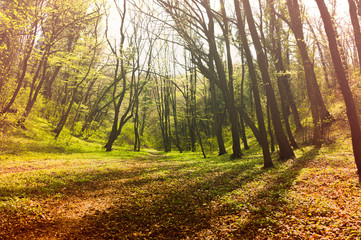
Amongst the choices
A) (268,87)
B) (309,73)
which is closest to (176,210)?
(268,87)

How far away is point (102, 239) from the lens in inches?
166

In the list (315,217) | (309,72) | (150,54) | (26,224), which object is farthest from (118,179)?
(150,54)

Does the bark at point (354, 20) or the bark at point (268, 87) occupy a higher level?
the bark at point (354, 20)

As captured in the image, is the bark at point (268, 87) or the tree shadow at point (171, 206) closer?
the tree shadow at point (171, 206)

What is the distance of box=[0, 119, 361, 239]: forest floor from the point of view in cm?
425

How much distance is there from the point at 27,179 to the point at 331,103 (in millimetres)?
19882

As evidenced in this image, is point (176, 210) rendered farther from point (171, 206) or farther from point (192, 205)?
point (192, 205)

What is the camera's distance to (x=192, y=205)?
599cm

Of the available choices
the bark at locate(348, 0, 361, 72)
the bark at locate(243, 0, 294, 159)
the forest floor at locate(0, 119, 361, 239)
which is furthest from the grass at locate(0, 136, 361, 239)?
the bark at locate(348, 0, 361, 72)

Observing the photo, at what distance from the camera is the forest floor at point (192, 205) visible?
425 cm

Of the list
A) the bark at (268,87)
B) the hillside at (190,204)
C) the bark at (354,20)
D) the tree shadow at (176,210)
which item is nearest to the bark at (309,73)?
the bark at (354,20)

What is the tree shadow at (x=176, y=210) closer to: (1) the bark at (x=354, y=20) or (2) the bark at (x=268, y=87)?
(2) the bark at (x=268, y=87)

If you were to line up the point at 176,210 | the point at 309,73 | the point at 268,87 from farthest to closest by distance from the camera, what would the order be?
the point at 309,73, the point at 268,87, the point at 176,210

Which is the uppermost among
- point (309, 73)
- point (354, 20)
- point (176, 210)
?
point (354, 20)
